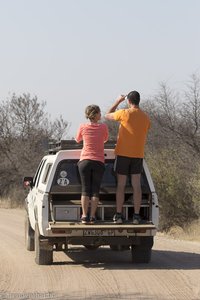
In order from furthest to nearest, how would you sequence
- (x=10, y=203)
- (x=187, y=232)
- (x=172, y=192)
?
(x=10, y=203) < (x=172, y=192) < (x=187, y=232)

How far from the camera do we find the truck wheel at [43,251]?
1062 cm

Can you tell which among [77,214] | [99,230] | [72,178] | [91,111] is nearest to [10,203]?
[72,178]

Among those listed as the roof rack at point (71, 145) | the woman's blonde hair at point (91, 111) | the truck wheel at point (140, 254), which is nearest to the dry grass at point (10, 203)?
the roof rack at point (71, 145)

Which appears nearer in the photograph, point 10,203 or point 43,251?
point 43,251

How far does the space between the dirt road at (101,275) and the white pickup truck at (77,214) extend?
362 millimetres

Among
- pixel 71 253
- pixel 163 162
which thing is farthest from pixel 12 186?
pixel 71 253

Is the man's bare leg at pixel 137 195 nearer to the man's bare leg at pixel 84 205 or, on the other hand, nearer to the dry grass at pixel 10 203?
the man's bare leg at pixel 84 205

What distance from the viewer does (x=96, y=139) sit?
1065cm

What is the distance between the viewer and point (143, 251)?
1093cm

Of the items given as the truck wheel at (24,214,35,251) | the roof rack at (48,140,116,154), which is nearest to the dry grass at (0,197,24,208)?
the truck wheel at (24,214,35,251)

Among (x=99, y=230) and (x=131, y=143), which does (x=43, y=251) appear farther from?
(x=131, y=143)

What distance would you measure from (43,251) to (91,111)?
2378mm

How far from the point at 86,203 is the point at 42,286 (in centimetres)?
188

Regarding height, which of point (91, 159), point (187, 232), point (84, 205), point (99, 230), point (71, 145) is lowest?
point (187, 232)
